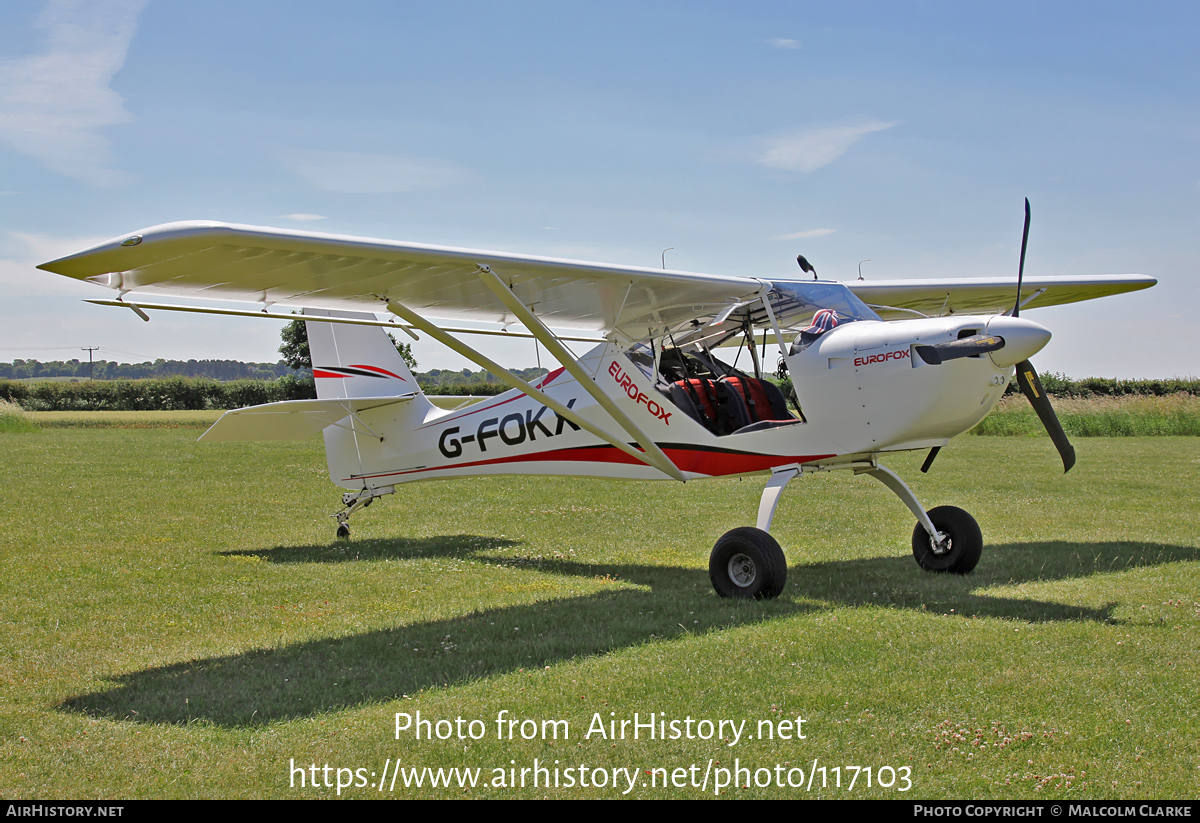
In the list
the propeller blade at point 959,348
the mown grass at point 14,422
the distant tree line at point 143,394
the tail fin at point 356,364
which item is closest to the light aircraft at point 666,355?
the propeller blade at point 959,348

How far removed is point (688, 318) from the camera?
8.75 meters

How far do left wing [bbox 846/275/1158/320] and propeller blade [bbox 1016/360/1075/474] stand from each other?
91.1 inches

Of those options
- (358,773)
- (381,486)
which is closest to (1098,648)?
(358,773)

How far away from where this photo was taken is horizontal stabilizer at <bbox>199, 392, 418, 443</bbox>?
9.95 metres

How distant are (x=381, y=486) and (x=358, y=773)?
24.2 ft

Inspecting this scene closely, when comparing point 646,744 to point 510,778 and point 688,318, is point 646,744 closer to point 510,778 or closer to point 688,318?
point 510,778

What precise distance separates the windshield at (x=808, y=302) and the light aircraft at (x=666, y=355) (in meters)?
0.02

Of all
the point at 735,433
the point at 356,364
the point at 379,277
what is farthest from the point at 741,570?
the point at 356,364

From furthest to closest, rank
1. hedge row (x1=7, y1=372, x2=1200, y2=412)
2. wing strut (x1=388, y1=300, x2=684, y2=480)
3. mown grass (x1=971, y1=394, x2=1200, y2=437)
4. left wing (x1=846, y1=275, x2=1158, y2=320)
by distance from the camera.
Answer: hedge row (x1=7, y1=372, x2=1200, y2=412)
mown grass (x1=971, y1=394, x2=1200, y2=437)
left wing (x1=846, y1=275, x2=1158, y2=320)
wing strut (x1=388, y1=300, x2=684, y2=480)

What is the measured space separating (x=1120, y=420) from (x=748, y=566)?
24.8 m

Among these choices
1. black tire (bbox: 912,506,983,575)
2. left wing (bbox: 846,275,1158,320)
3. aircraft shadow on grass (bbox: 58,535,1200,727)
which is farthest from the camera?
left wing (bbox: 846,275,1158,320)

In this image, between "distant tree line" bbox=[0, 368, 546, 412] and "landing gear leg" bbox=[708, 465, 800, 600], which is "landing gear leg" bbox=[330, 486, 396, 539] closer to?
"landing gear leg" bbox=[708, 465, 800, 600]

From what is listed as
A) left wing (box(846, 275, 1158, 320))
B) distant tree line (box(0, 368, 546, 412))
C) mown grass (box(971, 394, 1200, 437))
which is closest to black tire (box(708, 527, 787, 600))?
left wing (box(846, 275, 1158, 320))

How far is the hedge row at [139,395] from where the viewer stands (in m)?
62.0
